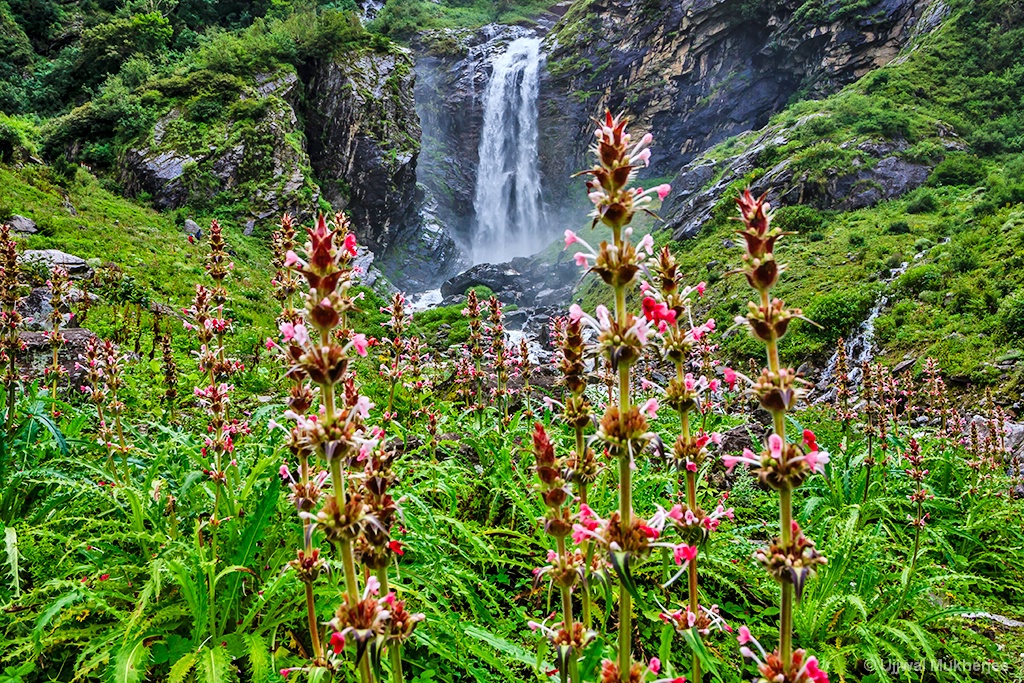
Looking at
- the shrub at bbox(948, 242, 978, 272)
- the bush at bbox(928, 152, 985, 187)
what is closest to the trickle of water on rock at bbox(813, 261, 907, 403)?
the shrub at bbox(948, 242, 978, 272)

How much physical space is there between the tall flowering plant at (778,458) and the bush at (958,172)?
2297 cm

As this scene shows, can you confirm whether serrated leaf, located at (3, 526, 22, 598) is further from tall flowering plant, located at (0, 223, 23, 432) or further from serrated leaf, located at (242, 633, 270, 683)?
tall flowering plant, located at (0, 223, 23, 432)

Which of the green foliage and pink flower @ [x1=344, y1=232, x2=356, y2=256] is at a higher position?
the green foliage

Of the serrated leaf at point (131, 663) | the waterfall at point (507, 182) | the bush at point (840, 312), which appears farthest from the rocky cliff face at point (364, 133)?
the serrated leaf at point (131, 663)

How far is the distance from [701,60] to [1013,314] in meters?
36.1

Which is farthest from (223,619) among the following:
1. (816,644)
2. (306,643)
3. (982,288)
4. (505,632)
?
(982,288)

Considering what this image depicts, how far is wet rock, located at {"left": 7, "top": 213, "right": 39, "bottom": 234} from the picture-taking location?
10055 millimetres

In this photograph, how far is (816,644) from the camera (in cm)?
280

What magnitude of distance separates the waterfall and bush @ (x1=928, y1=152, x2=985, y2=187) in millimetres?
25333

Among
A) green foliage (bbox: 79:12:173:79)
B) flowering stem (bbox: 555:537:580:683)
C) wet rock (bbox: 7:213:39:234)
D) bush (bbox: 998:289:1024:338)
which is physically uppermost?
green foliage (bbox: 79:12:173:79)

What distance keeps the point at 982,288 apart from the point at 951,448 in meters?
7.68

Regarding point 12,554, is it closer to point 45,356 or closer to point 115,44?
point 45,356

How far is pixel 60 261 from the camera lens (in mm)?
9352

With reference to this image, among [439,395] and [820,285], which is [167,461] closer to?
[439,395]
